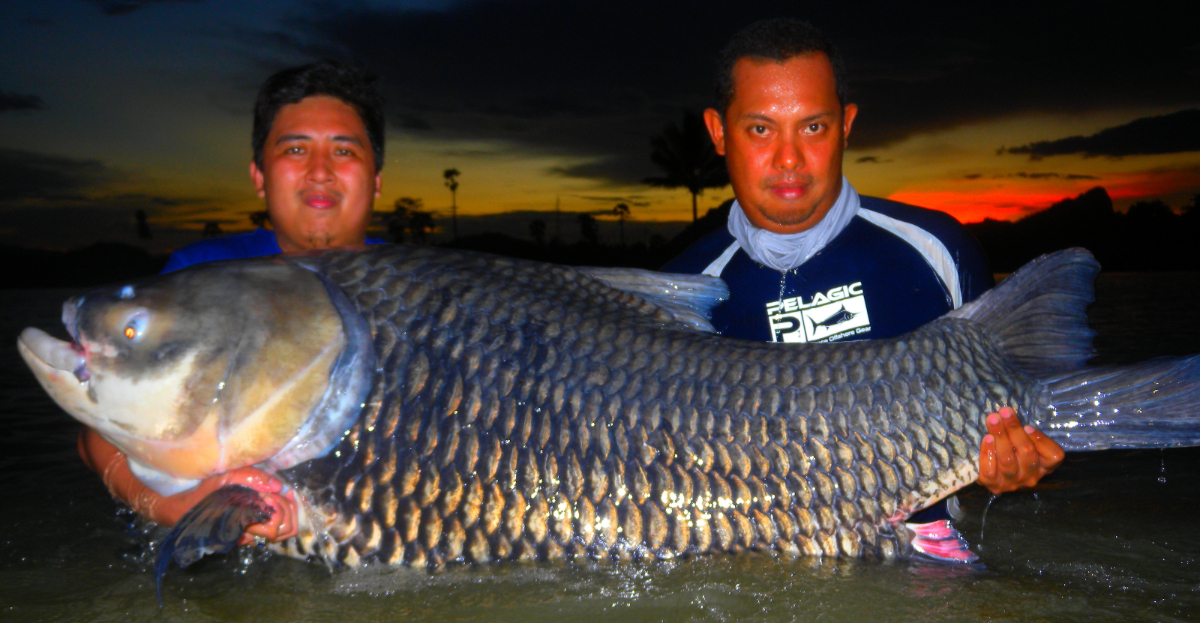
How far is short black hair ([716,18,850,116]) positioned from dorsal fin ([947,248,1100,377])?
1213 mm

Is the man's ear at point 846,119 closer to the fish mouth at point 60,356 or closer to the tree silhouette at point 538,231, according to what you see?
the fish mouth at point 60,356

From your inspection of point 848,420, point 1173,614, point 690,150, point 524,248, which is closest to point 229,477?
point 848,420

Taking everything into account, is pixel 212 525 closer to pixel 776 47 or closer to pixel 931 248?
pixel 776 47

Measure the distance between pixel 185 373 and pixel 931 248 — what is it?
9.58ft

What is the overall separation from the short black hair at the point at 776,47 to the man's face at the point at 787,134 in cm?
4

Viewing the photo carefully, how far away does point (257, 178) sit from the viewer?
3.49 metres

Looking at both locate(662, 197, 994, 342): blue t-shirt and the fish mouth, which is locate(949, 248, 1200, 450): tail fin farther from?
the fish mouth

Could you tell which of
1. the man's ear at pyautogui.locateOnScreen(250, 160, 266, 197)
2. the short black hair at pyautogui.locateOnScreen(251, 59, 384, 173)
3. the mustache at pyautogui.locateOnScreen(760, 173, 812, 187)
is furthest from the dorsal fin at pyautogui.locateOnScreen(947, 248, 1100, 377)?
the man's ear at pyautogui.locateOnScreen(250, 160, 266, 197)

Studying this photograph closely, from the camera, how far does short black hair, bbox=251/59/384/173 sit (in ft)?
11.0

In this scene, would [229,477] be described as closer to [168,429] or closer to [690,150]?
[168,429]

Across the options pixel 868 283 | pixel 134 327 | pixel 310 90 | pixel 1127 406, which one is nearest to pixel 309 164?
pixel 310 90

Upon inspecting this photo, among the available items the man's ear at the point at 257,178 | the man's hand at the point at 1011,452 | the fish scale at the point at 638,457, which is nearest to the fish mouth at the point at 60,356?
the fish scale at the point at 638,457

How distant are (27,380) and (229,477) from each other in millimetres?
7194

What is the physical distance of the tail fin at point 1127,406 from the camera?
2.03m
